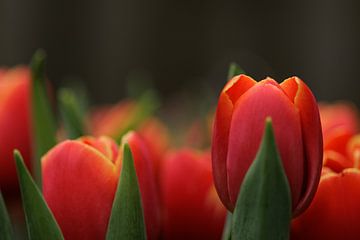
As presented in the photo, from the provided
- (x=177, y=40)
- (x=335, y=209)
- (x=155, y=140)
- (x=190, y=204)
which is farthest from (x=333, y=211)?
(x=177, y=40)

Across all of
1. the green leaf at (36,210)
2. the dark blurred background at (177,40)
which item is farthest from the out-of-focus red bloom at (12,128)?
the dark blurred background at (177,40)

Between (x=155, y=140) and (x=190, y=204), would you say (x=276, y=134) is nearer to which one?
(x=190, y=204)

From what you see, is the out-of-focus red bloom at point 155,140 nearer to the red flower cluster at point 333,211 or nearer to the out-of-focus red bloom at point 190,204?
the out-of-focus red bloom at point 190,204

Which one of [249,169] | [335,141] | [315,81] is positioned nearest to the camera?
[249,169]

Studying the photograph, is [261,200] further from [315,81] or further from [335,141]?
[315,81]

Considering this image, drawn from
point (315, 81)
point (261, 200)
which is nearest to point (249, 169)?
point (261, 200)

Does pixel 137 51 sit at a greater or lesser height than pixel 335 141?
lesser
